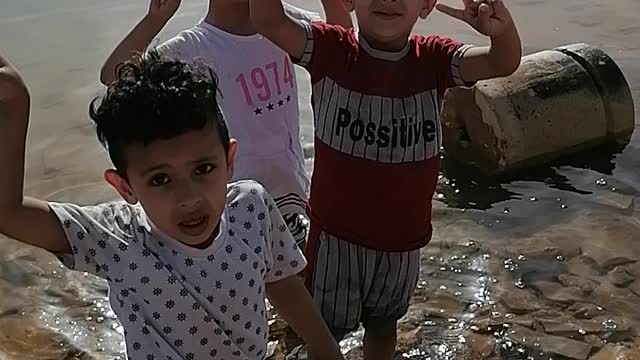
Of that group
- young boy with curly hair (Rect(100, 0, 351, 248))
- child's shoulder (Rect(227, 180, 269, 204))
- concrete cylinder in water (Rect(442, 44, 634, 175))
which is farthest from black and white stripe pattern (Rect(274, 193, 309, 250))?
concrete cylinder in water (Rect(442, 44, 634, 175))

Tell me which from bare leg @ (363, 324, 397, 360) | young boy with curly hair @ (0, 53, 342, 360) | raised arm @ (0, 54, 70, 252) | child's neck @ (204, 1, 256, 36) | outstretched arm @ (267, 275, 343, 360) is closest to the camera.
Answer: raised arm @ (0, 54, 70, 252)

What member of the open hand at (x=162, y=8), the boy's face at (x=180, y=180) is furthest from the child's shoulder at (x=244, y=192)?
the open hand at (x=162, y=8)

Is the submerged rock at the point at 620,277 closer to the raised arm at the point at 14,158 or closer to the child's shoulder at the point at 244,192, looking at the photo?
the child's shoulder at the point at 244,192

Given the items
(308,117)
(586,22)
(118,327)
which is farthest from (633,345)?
(586,22)

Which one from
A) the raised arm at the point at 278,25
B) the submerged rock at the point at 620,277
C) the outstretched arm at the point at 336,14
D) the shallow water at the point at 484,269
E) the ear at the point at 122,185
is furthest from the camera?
the submerged rock at the point at 620,277

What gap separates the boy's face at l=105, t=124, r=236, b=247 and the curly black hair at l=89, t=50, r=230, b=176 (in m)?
0.02

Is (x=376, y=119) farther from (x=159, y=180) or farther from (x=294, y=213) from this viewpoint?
(x=159, y=180)

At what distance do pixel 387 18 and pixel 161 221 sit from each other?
1055mm

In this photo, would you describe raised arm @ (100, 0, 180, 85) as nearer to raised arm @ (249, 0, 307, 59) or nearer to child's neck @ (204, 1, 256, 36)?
child's neck @ (204, 1, 256, 36)

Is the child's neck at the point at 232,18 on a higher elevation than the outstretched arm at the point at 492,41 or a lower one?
lower

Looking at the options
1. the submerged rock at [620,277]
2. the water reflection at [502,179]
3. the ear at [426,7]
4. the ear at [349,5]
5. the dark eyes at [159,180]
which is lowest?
the water reflection at [502,179]

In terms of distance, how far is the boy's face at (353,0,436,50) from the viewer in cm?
299

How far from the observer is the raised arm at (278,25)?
297 cm

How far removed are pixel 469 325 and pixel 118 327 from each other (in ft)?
4.99
